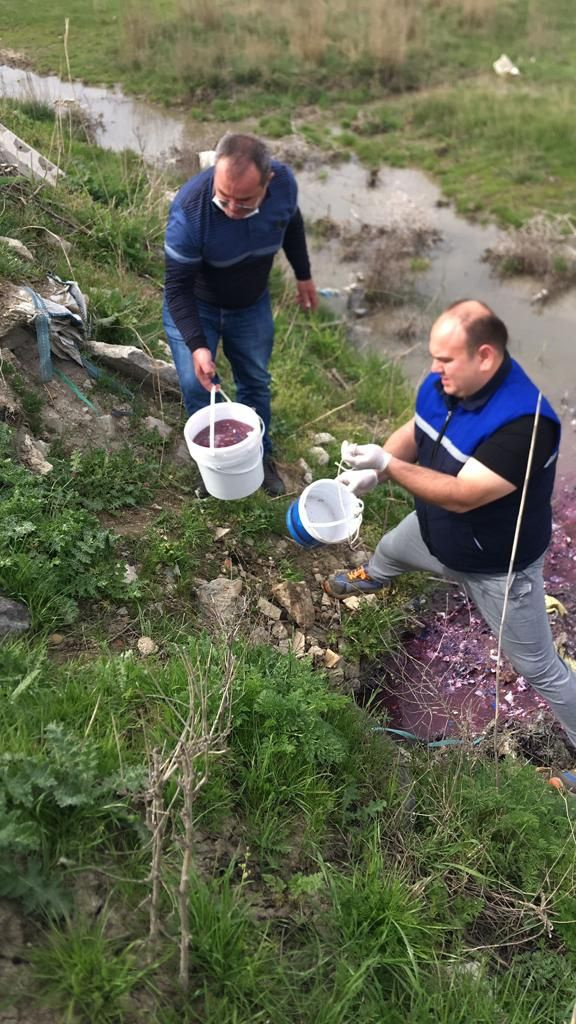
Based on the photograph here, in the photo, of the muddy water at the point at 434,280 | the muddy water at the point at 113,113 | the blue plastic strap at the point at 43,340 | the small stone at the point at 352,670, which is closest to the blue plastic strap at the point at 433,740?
the small stone at the point at 352,670

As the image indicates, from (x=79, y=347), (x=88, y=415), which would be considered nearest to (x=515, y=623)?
(x=88, y=415)

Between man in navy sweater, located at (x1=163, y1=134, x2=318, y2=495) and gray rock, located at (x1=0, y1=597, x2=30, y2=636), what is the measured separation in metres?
1.22

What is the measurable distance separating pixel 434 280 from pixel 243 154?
5750 millimetres

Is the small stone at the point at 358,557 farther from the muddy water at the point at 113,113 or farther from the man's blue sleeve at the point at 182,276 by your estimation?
the muddy water at the point at 113,113

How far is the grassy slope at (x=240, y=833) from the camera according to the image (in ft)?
5.50

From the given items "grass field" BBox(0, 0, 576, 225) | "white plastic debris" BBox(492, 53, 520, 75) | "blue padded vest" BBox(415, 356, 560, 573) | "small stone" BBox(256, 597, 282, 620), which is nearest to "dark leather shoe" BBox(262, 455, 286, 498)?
"small stone" BBox(256, 597, 282, 620)

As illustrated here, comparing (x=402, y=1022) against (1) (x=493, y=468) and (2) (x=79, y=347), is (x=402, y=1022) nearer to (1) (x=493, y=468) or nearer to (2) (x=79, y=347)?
(1) (x=493, y=468)

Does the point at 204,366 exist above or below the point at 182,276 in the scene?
below

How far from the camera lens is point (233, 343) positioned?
354 centimetres

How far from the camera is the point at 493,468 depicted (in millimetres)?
2381

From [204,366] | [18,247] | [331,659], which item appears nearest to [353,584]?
[331,659]

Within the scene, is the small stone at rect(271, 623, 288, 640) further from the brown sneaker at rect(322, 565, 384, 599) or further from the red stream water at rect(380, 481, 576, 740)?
the red stream water at rect(380, 481, 576, 740)

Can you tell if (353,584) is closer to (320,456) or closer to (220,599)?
(220,599)

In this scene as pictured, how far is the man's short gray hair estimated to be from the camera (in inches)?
110
